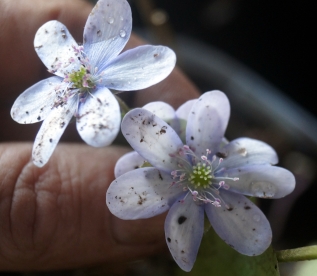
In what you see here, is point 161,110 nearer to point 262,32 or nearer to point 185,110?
point 185,110

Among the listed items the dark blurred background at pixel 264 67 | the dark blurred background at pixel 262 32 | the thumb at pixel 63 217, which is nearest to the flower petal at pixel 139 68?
the thumb at pixel 63 217

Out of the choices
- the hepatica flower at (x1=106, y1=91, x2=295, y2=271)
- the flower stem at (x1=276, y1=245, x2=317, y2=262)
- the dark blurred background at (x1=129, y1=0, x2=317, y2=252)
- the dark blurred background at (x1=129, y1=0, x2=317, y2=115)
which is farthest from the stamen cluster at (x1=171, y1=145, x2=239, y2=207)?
the dark blurred background at (x1=129, y1=0, x2=317, y2=115)

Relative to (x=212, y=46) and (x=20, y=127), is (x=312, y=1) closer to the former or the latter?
(x=212, y=46)

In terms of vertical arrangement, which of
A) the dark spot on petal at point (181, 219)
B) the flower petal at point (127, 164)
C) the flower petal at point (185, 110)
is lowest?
the dark spot on petal at point (181, 219)

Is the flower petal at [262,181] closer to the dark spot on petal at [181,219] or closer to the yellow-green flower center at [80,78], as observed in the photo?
the dark spot on petal at [181,219]

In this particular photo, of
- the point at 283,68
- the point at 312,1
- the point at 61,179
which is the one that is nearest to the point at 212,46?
the point at 283,68

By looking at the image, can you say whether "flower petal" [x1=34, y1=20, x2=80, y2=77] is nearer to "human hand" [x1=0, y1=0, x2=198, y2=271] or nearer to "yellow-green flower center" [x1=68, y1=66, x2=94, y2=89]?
"yellow-green flower center" [x1=68, y1=66, x2=94, y2=89]

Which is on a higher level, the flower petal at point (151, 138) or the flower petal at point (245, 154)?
the flower petal at point (151, 138)
